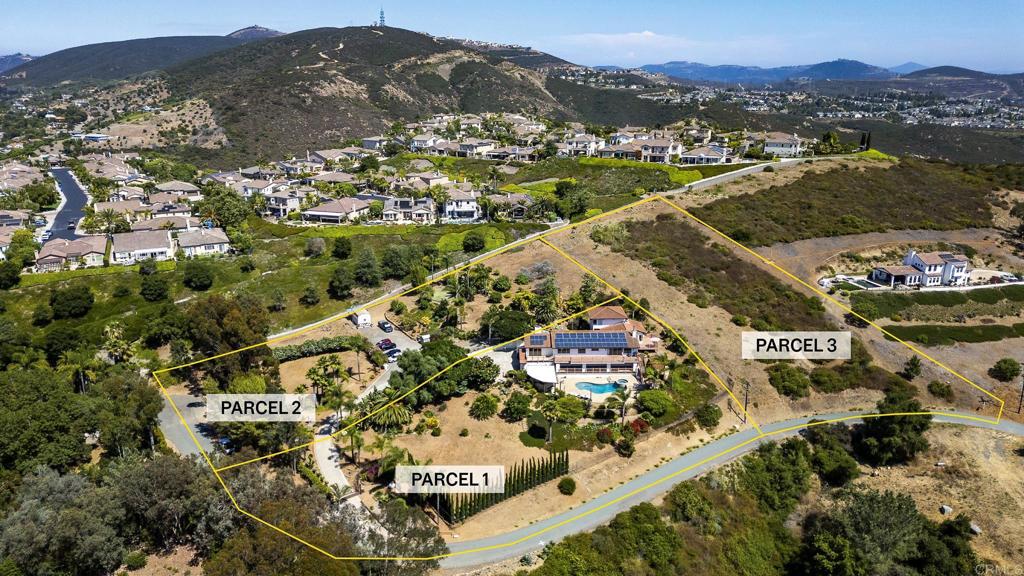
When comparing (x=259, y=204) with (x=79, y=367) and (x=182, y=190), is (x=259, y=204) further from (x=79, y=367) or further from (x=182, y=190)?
(x=79, y=367)

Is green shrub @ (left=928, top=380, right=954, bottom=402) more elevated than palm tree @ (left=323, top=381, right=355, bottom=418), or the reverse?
palm tree @ (left=323, top=381, right=355, bottom=418)

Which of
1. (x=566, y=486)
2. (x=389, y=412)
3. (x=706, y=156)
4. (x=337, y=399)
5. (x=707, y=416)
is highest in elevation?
(x=706, y=156)

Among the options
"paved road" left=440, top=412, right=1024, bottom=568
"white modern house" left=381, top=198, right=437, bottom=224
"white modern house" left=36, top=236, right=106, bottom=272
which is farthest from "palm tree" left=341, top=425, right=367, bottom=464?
"white modern house" left=381, top=198, right=437, bottom=224

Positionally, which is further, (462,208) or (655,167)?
(655,167)

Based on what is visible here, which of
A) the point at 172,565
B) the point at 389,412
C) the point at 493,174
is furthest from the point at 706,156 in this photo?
the point at 172,565

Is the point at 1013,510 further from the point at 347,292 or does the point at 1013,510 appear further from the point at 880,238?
the point at 347,292

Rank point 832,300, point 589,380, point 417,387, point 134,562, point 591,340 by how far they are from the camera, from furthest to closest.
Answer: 1. point 832,300
2. point 591,340
3. point 589,380
4. point 417,387
5. point 134,562

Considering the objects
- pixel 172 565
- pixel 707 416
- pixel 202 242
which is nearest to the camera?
pixel 172 565

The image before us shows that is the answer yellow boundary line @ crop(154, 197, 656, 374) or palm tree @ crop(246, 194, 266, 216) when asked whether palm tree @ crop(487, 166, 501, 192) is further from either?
palm tree @ crop(246, 194, 266, 216)
